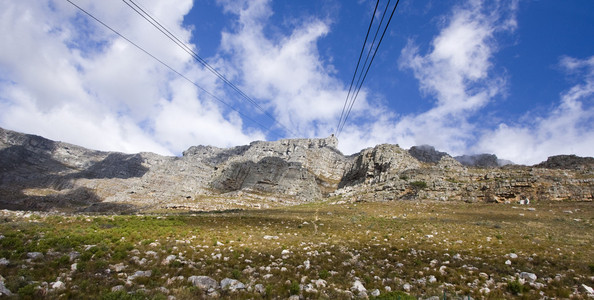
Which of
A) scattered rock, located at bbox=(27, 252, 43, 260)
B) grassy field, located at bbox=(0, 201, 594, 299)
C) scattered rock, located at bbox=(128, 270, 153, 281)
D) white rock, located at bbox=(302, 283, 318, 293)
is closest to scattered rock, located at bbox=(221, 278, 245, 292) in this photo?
grassy field, located at bbox=(0, 201, 594, 299)

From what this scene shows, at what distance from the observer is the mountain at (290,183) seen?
157ft

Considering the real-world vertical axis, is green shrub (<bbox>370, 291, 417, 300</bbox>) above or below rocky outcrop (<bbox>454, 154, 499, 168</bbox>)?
below

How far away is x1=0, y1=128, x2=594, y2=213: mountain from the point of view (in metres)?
48.0

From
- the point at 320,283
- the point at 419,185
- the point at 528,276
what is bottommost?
the point at 320,283

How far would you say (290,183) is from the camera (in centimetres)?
11144

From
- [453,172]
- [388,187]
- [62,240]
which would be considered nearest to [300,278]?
[62,240]

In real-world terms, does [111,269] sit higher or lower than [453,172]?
lower

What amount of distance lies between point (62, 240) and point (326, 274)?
12819 millimetres

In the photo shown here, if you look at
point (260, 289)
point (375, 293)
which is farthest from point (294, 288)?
point (375, 293)

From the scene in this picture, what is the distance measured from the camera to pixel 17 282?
6.77 meters

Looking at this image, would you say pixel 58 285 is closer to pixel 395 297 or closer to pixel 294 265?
pixel 294 265

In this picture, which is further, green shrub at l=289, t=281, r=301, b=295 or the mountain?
the mountain

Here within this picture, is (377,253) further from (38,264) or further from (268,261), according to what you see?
(38,264)

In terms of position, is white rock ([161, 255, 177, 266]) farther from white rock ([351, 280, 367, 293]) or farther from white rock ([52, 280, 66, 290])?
white rock ([351, 280, 367, 293])
